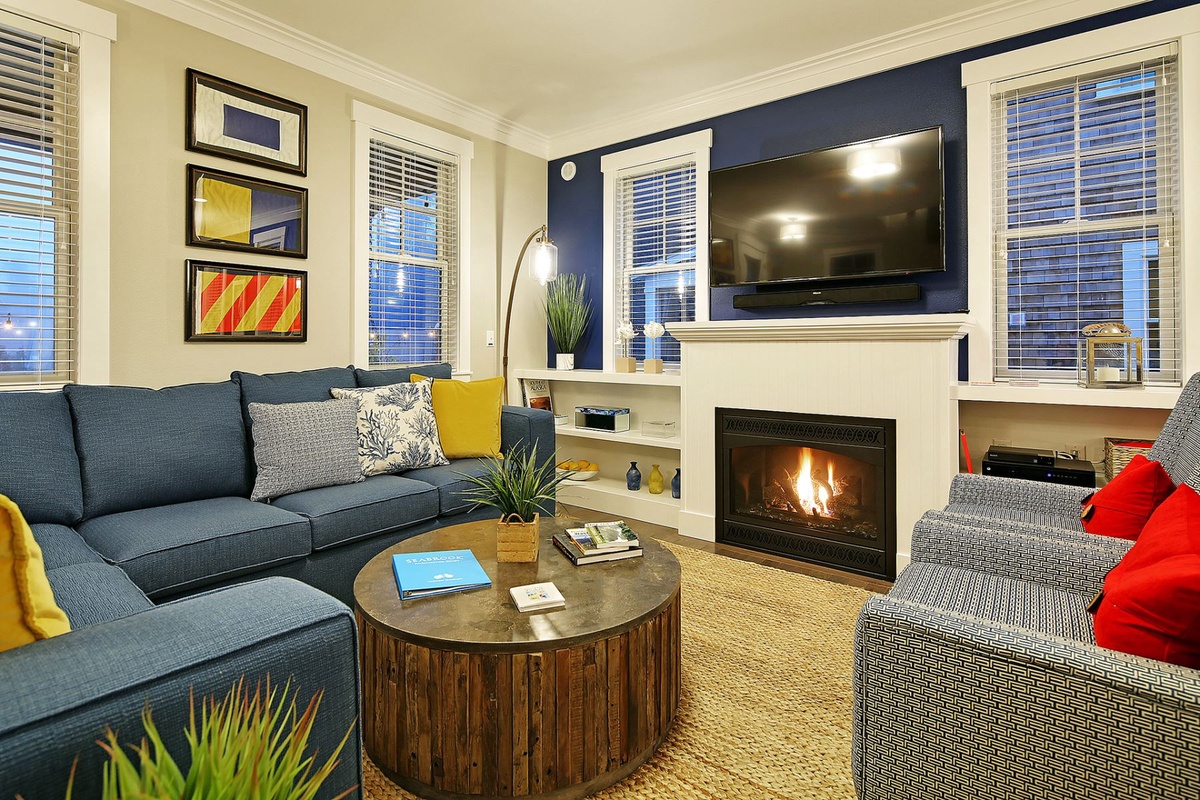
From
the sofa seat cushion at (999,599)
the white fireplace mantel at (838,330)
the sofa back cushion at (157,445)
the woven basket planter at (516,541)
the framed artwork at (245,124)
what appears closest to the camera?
the sofa seat cushion at (999,599)

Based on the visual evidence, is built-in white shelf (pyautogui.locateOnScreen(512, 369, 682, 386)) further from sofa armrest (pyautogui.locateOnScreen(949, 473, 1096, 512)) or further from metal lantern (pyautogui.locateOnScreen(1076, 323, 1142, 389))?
metal lantern (pyautogui.locateOnScreen(1076, 323, 1142, 389))

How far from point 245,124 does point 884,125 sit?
334cm

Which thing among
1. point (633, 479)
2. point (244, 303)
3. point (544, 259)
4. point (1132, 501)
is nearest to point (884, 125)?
point (544, 259)

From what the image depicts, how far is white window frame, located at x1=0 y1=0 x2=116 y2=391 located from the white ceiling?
0.58 meters

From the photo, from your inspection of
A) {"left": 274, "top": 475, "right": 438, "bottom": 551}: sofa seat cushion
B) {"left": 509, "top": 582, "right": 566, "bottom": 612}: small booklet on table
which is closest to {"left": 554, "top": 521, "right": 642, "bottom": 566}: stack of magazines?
{"left": 509, "top": 582, "right": 566, "bottom": 612}: small booklet on table

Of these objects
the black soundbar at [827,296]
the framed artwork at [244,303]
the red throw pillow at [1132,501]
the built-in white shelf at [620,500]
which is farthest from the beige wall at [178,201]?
the red throw pillow at [1132,501]

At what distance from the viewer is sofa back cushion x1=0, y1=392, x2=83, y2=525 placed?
6.81ft

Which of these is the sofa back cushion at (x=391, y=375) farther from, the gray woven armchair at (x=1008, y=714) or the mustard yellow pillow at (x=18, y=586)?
the gray woven armchair at (x=1008, y=714)

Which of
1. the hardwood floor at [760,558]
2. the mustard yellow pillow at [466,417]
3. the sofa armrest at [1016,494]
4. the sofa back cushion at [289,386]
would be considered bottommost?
the hardwood floor at [760,558]

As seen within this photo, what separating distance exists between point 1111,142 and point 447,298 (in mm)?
3719

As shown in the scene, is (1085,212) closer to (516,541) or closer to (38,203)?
(516,541)

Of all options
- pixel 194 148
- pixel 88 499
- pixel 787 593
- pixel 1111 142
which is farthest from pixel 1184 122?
pixel 88 499

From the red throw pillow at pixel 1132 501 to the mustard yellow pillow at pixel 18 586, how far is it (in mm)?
2389

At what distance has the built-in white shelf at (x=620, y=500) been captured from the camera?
3.96 metres
